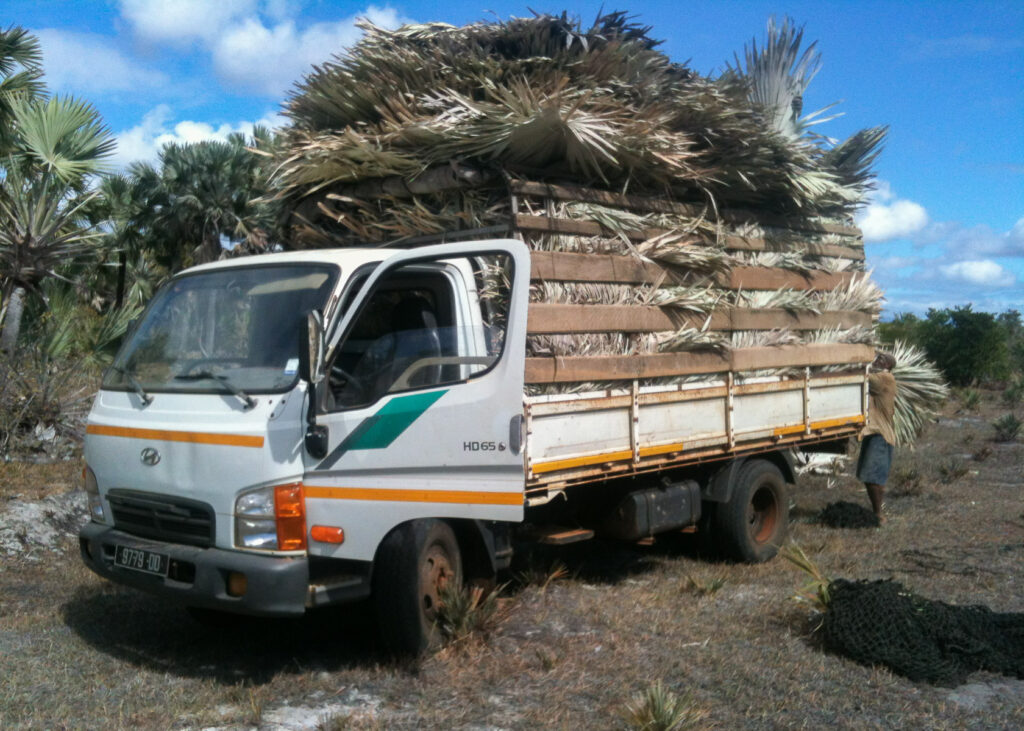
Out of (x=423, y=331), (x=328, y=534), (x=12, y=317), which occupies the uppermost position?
(x=12, y=317)

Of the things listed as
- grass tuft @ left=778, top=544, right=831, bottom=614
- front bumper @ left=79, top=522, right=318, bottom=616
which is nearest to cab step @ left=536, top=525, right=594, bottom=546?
grass tuft @ left=778, top=544, right=831, bottom=614

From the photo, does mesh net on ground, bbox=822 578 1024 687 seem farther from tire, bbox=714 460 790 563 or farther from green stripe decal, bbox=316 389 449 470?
green stripe decal, bbox=316 389 449 470

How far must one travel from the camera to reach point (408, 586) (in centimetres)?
473

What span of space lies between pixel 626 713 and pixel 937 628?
6.44 feet

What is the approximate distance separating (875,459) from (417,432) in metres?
5.81

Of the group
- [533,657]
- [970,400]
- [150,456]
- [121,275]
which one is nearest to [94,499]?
[150,456]

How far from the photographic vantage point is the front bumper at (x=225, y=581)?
4.41 metres

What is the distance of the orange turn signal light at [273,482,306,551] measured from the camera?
14.8 feet

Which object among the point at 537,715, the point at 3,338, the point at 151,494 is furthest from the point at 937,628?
the point at 3,338

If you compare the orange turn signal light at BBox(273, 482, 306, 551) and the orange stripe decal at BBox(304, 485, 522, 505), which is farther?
the orange stripe decal at BBox(304, 485, 522, 505)

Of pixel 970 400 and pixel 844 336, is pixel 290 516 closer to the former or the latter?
pixel 844 336

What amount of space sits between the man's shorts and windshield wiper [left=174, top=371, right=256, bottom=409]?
249 inches

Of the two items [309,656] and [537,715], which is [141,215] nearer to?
[309,656]

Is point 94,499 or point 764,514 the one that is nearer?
point 94,499
